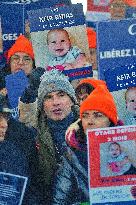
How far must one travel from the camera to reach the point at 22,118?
12.2 feet

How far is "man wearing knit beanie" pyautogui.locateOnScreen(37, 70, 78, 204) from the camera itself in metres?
3.29

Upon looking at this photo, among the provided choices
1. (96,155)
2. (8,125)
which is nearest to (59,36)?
(8,125)

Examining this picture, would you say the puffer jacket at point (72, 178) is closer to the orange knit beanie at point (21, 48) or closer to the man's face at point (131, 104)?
the man's face at point (131, 104)

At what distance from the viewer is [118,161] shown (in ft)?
8.93

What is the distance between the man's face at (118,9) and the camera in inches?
251

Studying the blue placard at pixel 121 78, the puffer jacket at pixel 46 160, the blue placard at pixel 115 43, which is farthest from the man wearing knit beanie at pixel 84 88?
the puffer jacket at pixel 46 160

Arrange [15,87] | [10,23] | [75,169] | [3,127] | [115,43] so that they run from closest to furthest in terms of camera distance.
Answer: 1. [75,169]
2. [3,127]
3. [15,87]
4. [115,43]
5. [10,23]

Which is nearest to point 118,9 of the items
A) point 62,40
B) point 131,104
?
point 62,40

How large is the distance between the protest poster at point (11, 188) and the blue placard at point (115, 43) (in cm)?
152

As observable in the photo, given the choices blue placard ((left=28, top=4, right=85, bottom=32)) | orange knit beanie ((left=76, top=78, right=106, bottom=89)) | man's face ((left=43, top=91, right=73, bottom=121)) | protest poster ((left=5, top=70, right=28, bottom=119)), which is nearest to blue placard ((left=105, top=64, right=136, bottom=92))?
orange knit beanie ((left=76, top=78, right=106, bottom=89))

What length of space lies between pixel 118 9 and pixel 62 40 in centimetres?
213

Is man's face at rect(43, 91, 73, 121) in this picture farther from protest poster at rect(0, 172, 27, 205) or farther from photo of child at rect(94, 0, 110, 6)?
photo of child at rect(94, 0, 110, 6)

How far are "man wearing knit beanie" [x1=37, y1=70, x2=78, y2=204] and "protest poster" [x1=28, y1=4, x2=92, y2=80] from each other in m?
0.71

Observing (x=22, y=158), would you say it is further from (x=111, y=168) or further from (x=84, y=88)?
(x=84, y=88)
